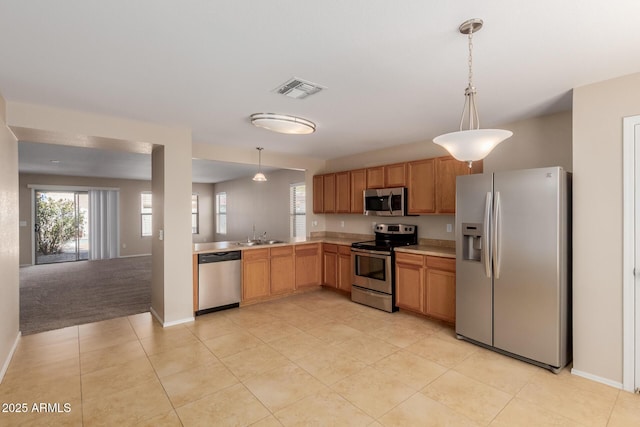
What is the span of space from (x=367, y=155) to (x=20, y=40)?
4340 millimetres

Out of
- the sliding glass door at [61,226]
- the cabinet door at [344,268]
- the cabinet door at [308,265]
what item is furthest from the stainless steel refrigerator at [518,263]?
the sliding glass door at [61,226]

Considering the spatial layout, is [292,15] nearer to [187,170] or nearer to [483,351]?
[187,170]

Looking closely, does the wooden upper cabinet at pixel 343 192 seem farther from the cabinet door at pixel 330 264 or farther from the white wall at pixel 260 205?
the white wall at pixel 260 205

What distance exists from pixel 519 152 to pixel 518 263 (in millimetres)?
1431

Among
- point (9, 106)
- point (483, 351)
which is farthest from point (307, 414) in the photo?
point (9, 106)

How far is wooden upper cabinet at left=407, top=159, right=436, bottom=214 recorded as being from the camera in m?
4.13

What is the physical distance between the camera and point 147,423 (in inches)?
80.2

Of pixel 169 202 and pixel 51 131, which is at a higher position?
pixel 51 131

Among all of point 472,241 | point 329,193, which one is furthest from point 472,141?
point 329,193

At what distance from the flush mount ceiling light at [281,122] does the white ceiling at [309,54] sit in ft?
0.31

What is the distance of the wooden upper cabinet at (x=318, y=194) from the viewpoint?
5836 millimetres

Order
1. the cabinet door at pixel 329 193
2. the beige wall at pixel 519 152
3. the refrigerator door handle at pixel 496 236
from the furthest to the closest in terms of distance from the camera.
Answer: the cabinet door at pixel 329 193 < the beige wall at pixel 519 152 < the refrigerator door handle at pixel 496 236

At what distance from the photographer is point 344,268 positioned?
5.03 metres

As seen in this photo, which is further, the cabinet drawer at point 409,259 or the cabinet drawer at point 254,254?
the cabinet drawer at point 254,254
